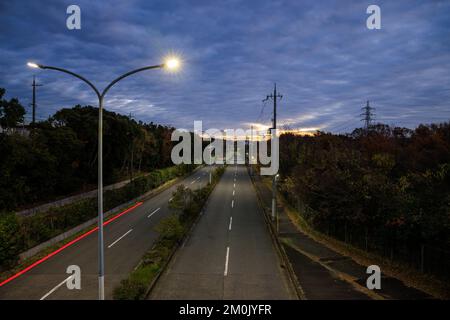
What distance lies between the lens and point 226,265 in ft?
55.5

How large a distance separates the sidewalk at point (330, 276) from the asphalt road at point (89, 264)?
26.3ft

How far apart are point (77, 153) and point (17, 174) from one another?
8060mm

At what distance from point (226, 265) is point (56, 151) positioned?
2731cm

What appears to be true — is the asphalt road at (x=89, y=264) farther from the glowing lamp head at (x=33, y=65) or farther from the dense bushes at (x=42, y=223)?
the glowing lamp head at (x=33, y=65)

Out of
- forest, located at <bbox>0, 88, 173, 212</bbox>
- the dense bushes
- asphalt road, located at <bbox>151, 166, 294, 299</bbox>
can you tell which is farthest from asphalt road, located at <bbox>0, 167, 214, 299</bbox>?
forest, located at <bbox>0, 88, 173, 212</bbox>

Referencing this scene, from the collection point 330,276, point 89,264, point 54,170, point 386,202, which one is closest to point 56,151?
point 54,170

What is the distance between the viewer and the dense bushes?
16266 mm

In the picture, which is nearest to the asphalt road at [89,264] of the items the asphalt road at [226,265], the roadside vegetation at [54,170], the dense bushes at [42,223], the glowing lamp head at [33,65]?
the dense bushes at [42,223]

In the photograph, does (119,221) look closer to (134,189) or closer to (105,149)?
(134,189)

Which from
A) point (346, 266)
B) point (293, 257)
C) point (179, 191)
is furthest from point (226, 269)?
point (179, 191)

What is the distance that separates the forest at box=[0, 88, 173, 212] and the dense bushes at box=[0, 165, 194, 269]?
759 centimetres

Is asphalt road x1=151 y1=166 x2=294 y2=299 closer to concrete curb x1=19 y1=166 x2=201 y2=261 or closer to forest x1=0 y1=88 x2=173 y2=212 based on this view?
concrete curb x1=19 y1=166 x2=201 y2=261

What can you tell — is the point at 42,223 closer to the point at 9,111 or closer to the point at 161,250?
the point at 161,250

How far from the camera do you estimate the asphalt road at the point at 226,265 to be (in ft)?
44.3
